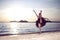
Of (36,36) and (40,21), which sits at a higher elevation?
(40,21)

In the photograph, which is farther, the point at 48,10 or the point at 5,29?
the point at 48,10

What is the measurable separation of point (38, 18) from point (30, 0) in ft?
0.86

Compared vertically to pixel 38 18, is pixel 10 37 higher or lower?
lower

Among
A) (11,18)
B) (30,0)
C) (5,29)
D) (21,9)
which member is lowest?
(5,29)

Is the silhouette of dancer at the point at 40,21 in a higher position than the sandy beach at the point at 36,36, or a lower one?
higher

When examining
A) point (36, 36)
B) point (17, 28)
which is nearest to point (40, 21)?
point (36, 36)

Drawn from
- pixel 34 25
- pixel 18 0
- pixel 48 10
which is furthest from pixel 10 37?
pixel 48 10

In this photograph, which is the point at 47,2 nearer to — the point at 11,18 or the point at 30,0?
the point at 30,0

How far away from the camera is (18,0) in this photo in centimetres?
159

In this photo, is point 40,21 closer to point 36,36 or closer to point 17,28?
point 36,36

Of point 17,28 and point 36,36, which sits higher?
point 17,28

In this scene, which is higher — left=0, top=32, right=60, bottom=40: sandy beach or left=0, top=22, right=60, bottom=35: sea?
left=0, top=22, right=60, bottom=35: sea

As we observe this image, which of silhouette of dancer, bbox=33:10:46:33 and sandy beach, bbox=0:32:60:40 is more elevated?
silhouette of dancer, bbox=33:10:46:33

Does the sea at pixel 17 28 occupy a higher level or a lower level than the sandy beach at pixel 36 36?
higher
